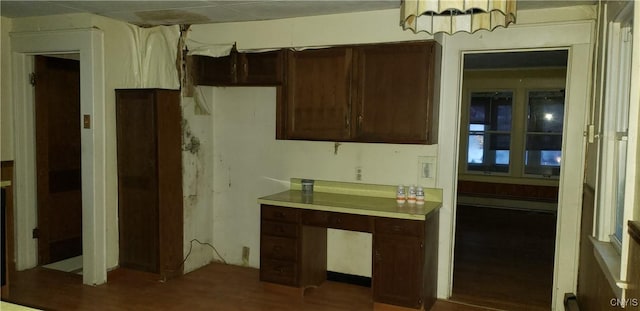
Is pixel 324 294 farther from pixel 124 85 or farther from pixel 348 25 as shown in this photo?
pixel 124 85

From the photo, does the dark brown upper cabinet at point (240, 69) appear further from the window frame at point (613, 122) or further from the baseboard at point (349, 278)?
the window frame at point (613, 122)

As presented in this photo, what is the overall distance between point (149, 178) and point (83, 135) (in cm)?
64

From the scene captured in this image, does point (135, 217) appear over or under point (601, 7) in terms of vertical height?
under

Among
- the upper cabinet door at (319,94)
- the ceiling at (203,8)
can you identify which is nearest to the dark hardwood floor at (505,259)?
the upper cabinet door at (319,94)

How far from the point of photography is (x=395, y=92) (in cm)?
349

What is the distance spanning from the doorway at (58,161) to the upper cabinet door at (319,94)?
2.27 meters

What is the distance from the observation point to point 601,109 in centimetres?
284

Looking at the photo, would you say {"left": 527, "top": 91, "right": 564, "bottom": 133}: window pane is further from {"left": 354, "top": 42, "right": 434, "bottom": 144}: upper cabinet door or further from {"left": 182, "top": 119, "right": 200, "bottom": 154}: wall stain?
{"left": 182, "top": 119, "right": 200, "bottom": 154}: wall stain

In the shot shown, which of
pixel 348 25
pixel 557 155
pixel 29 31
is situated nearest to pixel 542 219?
pixel 557 155

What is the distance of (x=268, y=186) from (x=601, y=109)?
8.76 feet

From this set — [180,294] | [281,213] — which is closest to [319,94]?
[281,213]

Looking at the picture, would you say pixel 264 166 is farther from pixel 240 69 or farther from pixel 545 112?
pixel 545 112

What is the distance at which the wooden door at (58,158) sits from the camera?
4.36 meters

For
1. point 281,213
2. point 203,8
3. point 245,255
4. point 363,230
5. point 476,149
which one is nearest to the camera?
point 363,230
